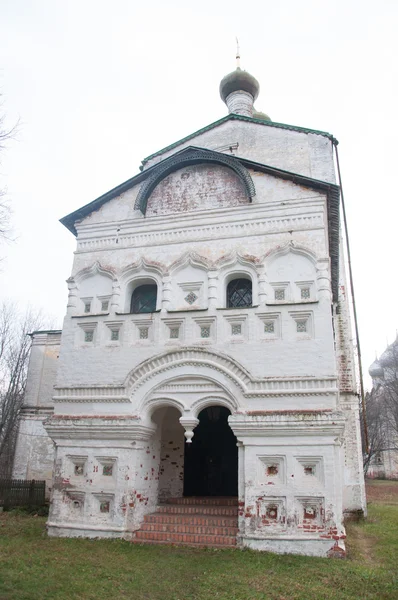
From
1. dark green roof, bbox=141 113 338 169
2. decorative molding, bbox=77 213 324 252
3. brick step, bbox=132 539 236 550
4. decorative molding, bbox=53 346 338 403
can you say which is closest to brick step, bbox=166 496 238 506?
brick step, bbox=132 539 236 550

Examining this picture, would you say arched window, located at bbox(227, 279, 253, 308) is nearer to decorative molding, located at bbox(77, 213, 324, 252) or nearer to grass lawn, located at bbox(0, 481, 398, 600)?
decorative molding, located at bbox(77, 213, 324, 252)

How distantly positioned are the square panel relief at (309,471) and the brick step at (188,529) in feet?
4.67

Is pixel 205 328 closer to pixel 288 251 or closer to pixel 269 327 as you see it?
pixel 269 327

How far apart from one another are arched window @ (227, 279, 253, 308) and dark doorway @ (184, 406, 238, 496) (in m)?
2.55

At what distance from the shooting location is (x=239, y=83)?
15.9 m

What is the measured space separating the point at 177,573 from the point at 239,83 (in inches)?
551

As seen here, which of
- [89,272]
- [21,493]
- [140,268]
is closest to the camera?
[140,268]

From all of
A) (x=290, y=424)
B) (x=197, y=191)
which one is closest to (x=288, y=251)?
(x=197, y=191)

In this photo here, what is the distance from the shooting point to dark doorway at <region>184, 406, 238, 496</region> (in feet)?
35.8

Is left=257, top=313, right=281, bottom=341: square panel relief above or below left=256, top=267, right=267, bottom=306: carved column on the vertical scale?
below

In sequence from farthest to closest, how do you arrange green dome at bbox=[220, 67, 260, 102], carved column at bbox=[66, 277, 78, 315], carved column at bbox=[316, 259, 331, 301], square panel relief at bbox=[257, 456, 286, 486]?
1. green dome at bbox=[220, 67, 260, 102]
2. carved column at bbox=[66, 277, 78, 315]
3. carved column at bbox=[316, 259, 331, 301]
4. square panel relief at bbox=[257, 456, 286, 486]

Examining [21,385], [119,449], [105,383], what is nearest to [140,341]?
[105,383]

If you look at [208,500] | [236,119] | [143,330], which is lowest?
[208,500]

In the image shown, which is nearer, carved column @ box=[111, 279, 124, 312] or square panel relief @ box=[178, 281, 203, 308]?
square panel relief @ box=[178, 281, 203, 308]
